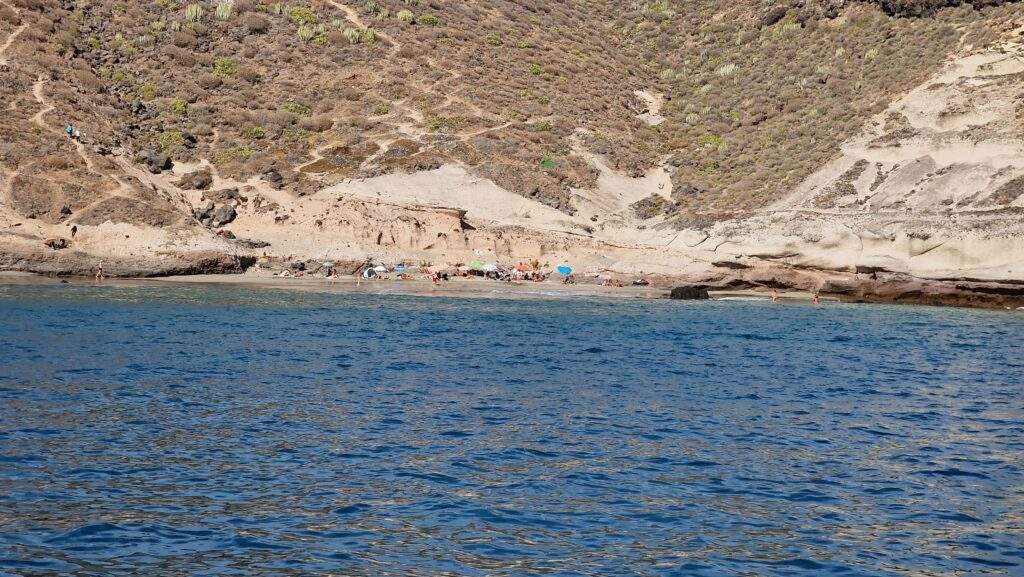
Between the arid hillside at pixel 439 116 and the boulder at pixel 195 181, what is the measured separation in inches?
→ 3.9

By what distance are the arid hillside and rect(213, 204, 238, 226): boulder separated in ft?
0.75

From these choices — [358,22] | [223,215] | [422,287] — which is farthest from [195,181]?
[358,22]

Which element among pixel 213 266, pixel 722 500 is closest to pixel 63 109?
pixel 213 266

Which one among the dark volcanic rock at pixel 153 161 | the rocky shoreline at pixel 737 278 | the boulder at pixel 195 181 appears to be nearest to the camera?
the rocky shoreline at pixel 737 278

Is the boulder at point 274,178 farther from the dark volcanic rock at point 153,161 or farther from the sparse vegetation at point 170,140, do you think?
the sparse vegetation at point 170,140

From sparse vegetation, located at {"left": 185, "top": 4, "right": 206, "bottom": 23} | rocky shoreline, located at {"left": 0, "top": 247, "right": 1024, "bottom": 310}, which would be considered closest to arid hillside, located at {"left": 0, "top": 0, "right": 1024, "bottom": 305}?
sparse vegetation, located at {"left": 185, "top": 4, "right": 206, "bottom": 23}

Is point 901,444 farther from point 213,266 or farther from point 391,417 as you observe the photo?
point 213,266

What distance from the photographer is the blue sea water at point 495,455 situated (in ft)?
36.1

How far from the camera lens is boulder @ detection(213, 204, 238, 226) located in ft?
174

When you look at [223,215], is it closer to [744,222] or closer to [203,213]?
[203,213]

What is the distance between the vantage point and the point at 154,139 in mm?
62500

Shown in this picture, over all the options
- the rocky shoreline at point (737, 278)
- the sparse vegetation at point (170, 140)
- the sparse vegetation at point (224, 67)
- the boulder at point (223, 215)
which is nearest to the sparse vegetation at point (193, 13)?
the sparse vegetation at point (224, 67)

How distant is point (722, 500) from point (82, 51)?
68.3m

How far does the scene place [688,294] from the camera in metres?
46.6
